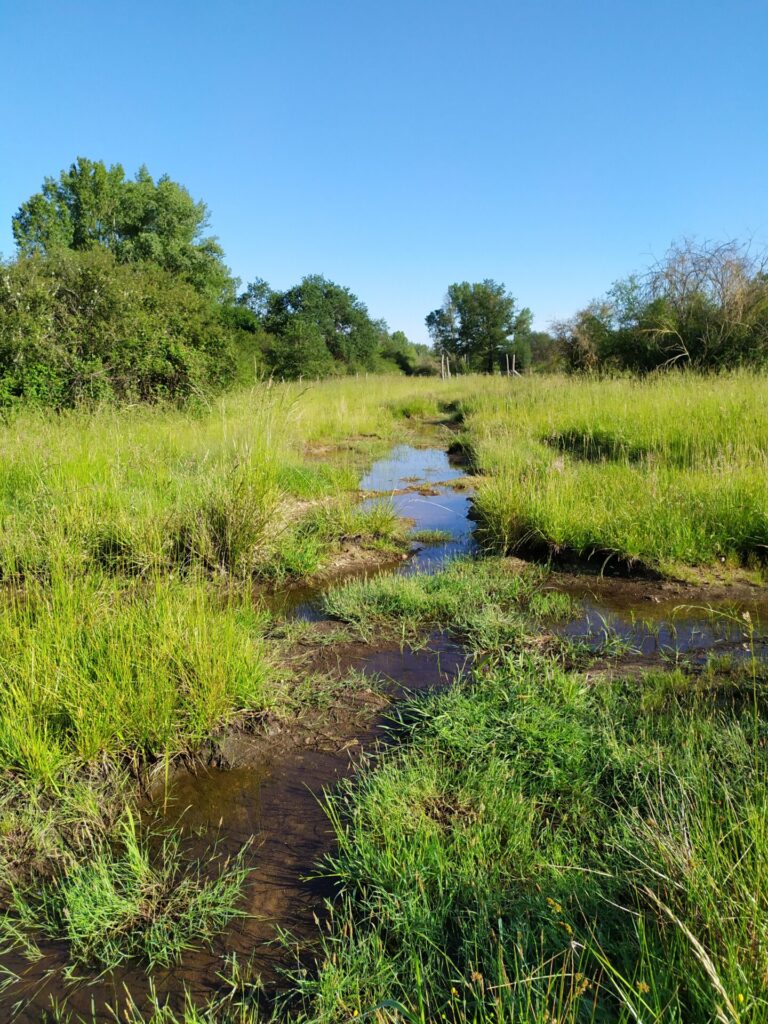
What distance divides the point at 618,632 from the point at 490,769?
2121mm

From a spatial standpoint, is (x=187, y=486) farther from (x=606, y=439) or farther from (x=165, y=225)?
(x=165, y=225)

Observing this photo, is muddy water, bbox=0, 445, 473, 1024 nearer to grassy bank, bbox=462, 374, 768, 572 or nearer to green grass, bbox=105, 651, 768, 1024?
green grass, bbox=105, 651, 768, 1024

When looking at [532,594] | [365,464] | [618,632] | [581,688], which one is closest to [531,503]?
[532,594]

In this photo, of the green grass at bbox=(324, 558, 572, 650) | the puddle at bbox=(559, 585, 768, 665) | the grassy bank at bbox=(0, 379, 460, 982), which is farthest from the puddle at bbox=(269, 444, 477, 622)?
the puddle at bbox=(559, 585, 768, 665)

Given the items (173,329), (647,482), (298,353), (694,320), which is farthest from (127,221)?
(647,482)

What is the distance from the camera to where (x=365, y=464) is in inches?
448

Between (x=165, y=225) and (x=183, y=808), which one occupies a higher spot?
(x=165, y=225)

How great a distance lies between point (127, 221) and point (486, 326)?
34356 millimetres

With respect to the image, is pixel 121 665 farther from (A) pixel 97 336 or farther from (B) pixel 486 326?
(B) pixel 486 326

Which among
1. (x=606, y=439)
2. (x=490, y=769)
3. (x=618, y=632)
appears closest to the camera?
(x=490, y=769)

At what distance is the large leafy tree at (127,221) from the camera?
33.1 metres

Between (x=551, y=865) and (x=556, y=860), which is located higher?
(x=551, y=865)

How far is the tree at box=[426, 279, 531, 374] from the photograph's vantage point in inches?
2266

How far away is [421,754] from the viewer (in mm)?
2891
